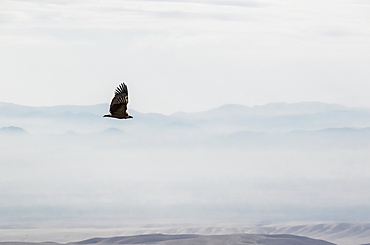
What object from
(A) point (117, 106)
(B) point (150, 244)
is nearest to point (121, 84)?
(A) point (117, 106)

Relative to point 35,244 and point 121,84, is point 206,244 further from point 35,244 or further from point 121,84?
point 121,84

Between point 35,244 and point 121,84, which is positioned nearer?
point 121,84

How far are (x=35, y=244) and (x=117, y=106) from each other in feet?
528

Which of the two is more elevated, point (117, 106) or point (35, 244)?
point (35, 244)

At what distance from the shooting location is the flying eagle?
4241 cm

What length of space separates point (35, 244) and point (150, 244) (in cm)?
2700

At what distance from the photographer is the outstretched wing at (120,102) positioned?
139 feet

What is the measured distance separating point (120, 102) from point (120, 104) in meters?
0.11

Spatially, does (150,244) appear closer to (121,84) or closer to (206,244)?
(206,244)

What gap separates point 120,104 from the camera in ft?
139

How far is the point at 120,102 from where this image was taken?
42438 millimetres

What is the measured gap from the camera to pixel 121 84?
139 ft

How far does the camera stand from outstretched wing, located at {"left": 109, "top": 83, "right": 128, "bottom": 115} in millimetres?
42406

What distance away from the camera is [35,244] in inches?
7771
